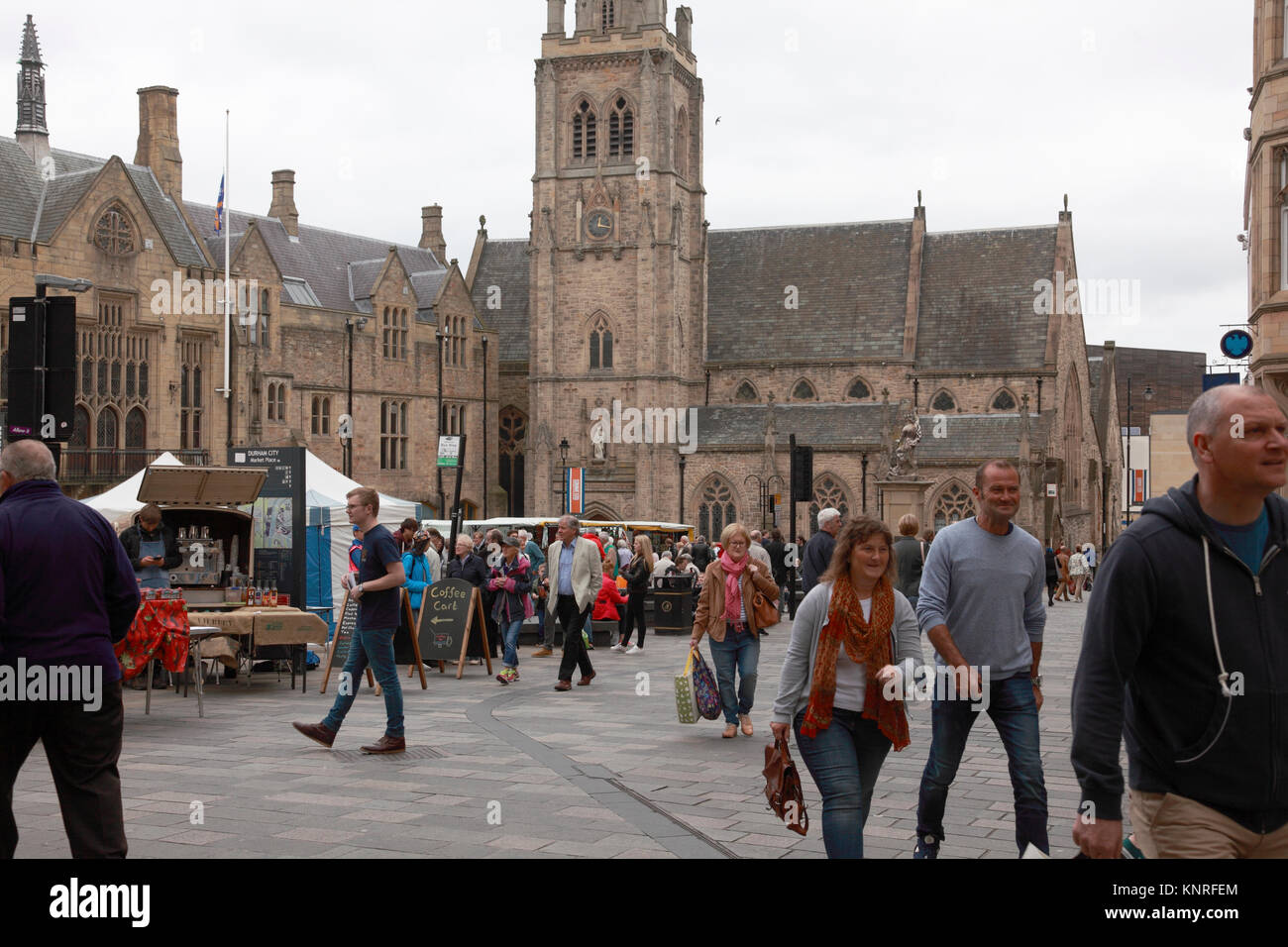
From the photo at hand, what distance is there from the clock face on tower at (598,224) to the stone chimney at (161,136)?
1640 cm

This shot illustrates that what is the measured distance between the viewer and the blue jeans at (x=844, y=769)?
5.67 m

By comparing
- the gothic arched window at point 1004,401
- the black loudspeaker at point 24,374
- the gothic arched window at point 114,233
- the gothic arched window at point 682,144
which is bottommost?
the black loudspeaker at point 24,374

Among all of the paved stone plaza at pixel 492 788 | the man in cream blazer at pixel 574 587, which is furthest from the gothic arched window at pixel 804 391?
the paved stone plaza at pixel 492 788

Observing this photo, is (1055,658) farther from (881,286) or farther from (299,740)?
(881,286)

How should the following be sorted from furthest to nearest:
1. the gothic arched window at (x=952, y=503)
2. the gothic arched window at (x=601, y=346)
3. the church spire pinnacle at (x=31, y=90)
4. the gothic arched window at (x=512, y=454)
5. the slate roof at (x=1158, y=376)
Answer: the slate roof at (x=1158, y=376) → the gothic arched window at (x=512, y=454) → the gothic arched window at (x=601, y=346) → the church spire pinnacle at (x=31, y=90) → the gothic arched window at (x=952, y=503)

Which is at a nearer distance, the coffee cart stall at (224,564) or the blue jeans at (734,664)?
the blue jeans at (734,664)

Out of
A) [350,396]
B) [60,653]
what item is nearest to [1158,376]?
[350,396]

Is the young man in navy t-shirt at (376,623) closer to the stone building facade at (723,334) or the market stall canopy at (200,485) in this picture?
the market stall canopy at (200,485)

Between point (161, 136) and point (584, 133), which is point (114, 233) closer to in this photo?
point (161, 136)

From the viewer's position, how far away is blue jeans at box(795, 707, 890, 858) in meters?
5.67

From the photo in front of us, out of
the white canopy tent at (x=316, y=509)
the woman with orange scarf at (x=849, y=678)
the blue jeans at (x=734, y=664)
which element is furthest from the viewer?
the white canopy tent at (x=316, y=509)

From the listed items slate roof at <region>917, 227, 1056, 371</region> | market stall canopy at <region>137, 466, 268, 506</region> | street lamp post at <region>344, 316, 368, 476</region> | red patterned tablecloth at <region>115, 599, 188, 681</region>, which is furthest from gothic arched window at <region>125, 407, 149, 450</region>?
slate roof at <region>917, 227, 1056, 371</region>

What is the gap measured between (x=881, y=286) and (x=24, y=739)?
179ft
